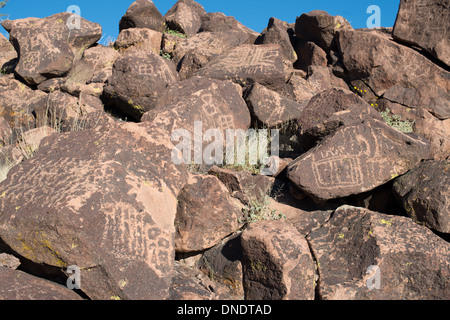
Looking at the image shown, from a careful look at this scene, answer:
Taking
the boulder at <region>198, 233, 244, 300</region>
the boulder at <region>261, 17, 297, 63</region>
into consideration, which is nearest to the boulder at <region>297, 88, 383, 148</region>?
the boulder at <region>198, 233, 244, 300</region>

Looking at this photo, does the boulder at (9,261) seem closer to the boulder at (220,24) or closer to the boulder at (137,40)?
the boulder at (137,40)

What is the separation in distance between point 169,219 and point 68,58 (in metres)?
5.14

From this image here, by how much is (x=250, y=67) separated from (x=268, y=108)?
1100 millimetres

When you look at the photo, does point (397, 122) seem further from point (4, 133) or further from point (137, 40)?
point (4, 133)

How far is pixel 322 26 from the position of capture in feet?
28.1

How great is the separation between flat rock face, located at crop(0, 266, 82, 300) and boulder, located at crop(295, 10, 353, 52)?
7102 millimetres

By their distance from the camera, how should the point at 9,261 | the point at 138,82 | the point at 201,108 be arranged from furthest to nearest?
the point at 138,82 → the point at 201,108 → the point at 9,261

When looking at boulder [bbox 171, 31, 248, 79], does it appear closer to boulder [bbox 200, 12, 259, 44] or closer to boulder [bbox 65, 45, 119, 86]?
boulder [bbox 200, 12, 259, 44]

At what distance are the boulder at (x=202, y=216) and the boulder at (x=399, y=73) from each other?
4456 mm

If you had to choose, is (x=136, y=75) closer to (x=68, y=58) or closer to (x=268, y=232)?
(x=68, y=58)

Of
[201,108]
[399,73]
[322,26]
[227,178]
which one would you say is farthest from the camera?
[322,26]

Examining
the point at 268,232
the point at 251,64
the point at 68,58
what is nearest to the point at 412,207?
the point at 268,232

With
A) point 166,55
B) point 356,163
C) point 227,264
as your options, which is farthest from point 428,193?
point 166,55

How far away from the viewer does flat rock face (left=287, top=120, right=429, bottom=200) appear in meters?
4.33
